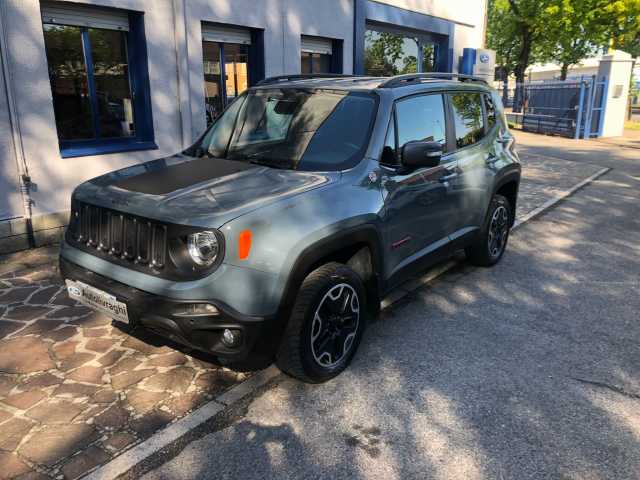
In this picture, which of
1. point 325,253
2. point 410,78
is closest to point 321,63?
point 410,78

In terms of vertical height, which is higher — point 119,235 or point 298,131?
point 298,131

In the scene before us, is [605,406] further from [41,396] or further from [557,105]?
[557,105]

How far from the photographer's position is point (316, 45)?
36.0 ft

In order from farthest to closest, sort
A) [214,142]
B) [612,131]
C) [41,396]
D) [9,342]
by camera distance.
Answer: [612,131]
[214,142]
[9,342]
[41,396]

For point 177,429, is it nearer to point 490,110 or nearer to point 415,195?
point 415,195

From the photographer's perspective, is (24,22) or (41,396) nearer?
(41,396)

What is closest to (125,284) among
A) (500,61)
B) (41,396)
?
(41,396)

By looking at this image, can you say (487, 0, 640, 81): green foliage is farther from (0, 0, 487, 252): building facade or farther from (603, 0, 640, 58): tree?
(0, 0, 487, 252): building facade

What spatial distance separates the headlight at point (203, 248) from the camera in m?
2.93

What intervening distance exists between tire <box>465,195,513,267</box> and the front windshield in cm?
210

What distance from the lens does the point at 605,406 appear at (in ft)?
10.8

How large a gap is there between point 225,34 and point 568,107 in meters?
15.1

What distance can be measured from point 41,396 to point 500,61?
52.4 metres

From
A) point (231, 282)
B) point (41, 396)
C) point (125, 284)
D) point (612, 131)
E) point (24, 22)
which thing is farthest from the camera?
point (612, 131)
